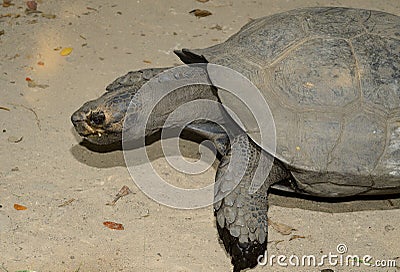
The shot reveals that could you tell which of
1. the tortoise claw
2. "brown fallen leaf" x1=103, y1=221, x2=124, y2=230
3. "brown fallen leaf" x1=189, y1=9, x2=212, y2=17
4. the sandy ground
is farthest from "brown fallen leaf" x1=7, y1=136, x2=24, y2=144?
"brown fallen leaf" x1=189, y1=9, x2=212, y2=17

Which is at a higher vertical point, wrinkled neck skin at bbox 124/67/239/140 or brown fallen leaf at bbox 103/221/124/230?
wrinkled neck skin at bbox 124/67/239/140

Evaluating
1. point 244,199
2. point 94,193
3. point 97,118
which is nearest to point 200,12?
point 97,118

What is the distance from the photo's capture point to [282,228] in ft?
13.7

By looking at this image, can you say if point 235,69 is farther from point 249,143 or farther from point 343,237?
point 343,237

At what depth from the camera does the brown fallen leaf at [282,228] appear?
163 inches

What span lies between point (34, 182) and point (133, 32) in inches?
88.6

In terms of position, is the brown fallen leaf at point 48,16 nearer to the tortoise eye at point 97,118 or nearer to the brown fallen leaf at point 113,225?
the tortoise eye at point 97,118

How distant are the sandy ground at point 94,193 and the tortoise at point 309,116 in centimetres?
24

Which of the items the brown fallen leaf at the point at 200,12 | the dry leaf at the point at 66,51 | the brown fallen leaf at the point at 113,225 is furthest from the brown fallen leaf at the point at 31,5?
the brown fallen leaf at the point at 113,225

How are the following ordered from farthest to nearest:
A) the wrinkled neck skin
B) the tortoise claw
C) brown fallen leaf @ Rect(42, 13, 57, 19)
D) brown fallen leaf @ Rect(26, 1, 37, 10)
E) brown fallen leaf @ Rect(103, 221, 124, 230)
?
brown fallen leaf @ Rect(26, 1, 37, 10) < brown fallen leaf @ Rect(42, 13, 57, 19) < the wrinkled neck skin < brown fallen leaf @ Rect(103, 221, 124, 230) < the tortoise claw

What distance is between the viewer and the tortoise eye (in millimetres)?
4156

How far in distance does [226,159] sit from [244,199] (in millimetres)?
340

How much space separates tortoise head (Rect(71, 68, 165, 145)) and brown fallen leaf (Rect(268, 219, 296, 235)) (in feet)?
3.92

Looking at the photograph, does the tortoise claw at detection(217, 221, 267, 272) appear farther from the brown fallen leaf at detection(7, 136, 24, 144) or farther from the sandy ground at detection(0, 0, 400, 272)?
the brown fallen leaf at detection(7, 136, 24, 144)
